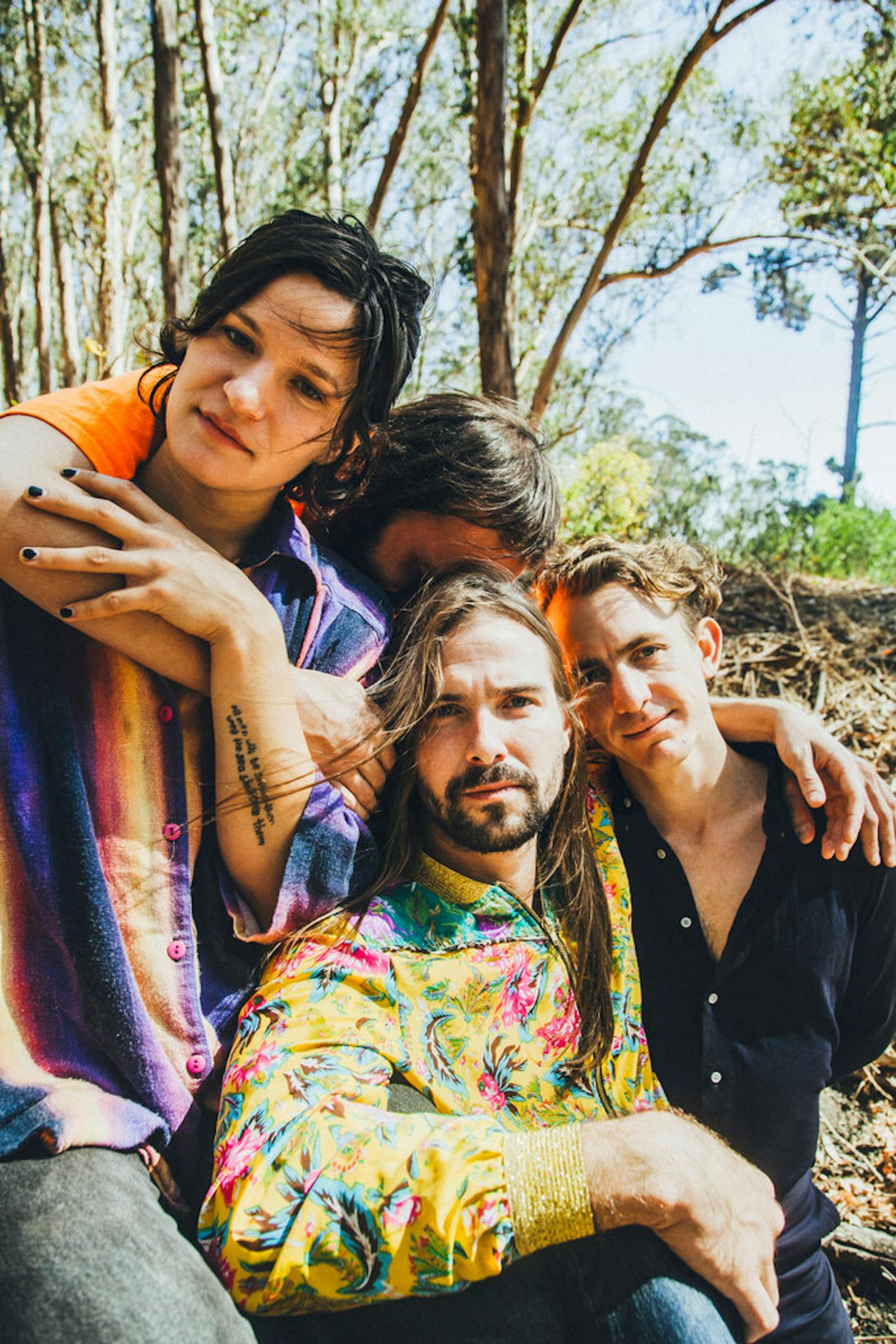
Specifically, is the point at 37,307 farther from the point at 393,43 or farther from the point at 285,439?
the point at 285,439

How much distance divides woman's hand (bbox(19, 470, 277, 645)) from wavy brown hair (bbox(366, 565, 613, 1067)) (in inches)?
16.7

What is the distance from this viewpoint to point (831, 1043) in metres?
2.38

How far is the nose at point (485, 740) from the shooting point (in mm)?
2170

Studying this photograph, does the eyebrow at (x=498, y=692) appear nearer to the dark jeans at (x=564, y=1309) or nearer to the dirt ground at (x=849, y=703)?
the dark jeans at (x=564, y=1309)

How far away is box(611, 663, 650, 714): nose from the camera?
8.05ft

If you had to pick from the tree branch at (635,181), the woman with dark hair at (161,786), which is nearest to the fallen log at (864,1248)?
the woman with dark hair at (161,786)

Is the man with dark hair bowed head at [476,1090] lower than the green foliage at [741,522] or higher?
lower

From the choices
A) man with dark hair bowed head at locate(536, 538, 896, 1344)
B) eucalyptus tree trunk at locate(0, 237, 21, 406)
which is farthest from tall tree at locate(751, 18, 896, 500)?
eucalyptus tree trunk at locate(0, 237, 21, 406)

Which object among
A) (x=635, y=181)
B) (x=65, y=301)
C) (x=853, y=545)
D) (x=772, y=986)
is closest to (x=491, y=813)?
(x=772, y=986)

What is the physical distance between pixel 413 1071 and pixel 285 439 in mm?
1298

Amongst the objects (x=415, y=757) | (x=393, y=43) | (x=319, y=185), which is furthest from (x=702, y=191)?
(x=415, y=757)

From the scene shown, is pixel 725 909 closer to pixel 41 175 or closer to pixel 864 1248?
pixel 864 1248

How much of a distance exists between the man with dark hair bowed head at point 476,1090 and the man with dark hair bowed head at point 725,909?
142 millimetres

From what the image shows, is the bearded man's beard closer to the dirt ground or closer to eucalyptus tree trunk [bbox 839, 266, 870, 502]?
the dirt ground
